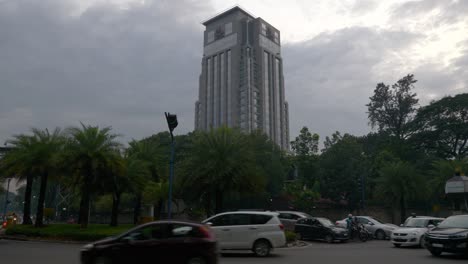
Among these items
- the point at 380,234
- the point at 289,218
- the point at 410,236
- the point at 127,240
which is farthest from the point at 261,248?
the point at 380,234

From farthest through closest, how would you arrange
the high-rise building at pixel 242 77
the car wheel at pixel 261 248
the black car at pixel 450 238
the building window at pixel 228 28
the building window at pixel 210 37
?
the building window at pixel 210 37 → the building window at pixel 228 28 → the high-rise building at pixel 242 77 → the car wheel at pixel 261 248 → the black car at pixel 450 238

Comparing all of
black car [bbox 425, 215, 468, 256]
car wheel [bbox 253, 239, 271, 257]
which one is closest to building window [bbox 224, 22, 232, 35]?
car wheel [bbox 253, 239, 271, 257]

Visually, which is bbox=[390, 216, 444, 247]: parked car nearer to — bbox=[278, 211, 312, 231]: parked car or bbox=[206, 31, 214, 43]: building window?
bbox=[278, 211, 312, 231]: parked car

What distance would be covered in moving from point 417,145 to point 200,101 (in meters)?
94.8

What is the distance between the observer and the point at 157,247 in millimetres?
10633

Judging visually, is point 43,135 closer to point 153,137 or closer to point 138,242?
point 138,242

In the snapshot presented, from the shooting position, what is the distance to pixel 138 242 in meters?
10.7

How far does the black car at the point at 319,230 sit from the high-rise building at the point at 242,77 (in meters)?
104

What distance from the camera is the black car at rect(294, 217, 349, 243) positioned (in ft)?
80.1

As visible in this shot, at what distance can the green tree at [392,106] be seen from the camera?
69.8 m

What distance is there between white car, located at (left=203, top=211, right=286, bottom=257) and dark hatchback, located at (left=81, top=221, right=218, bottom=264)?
517 centimetres

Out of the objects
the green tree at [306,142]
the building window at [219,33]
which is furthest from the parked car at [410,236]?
the building window at [219,33]

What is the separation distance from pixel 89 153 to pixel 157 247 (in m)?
17.6

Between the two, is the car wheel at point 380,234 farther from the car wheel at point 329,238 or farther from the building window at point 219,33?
the building window at point 219,33
